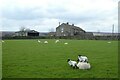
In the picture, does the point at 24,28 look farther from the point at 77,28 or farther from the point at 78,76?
the point at 78,76

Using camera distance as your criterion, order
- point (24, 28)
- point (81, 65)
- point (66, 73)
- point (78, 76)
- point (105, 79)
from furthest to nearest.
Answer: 1. point (24, 28)
2. point (81, 65)
3. point (66, 73)
4. point (78, 76)
5. point (105, 79)

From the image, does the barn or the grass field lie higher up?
the barn

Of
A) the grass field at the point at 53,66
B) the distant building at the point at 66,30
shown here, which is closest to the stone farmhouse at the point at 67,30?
the distant building at the point at 66,30

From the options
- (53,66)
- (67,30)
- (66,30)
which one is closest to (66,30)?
(66,30)

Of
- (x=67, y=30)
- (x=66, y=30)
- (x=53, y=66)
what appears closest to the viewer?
(x=53, y=66)

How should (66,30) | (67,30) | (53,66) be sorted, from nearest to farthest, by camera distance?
1. (53,66)
2. (67,30)
3. (66,30)

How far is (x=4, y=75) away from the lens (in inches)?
552

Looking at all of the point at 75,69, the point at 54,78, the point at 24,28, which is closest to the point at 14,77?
the point at 54,78

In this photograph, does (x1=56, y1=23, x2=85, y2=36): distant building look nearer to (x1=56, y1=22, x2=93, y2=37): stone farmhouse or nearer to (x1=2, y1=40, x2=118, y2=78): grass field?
(x1=56, y1=22, x2=93, y2=37): stone farmhouse

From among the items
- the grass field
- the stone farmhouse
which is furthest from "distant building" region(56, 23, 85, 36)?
the grass field

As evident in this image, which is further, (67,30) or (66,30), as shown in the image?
(66,30)

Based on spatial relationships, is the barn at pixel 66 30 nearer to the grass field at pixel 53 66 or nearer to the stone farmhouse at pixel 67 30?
the stone farmhouse at pixel 67 30

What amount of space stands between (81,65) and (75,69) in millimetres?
410

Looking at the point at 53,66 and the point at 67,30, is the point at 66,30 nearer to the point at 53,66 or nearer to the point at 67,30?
the point at 67,30
